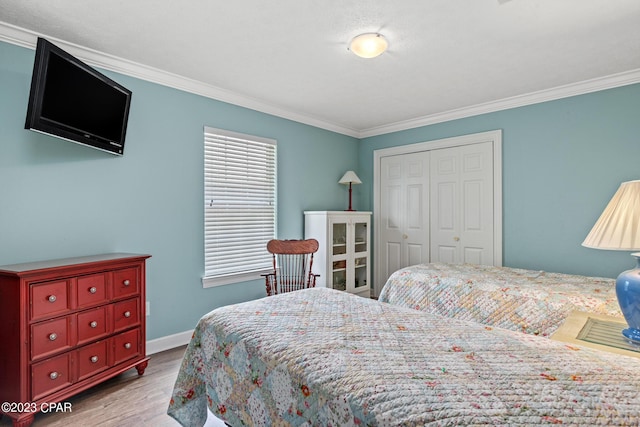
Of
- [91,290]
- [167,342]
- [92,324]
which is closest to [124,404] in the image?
[92,324]

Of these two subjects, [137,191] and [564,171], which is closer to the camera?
[137,191]

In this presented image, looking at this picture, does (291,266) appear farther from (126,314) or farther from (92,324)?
(92,324)

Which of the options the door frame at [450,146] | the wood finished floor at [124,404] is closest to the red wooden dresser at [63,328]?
the wood finished floor at [124,404]

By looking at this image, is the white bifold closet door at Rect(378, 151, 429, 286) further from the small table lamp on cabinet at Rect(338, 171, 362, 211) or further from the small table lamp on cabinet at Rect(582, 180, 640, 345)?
the small table lamp on cabinet at Rect(582, 180, 640, 345)

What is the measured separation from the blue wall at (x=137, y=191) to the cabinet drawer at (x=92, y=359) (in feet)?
2.20

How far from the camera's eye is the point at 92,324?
2.27 m

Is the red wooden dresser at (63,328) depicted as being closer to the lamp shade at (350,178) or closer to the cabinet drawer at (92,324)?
the cabinet drawer at (92,324)

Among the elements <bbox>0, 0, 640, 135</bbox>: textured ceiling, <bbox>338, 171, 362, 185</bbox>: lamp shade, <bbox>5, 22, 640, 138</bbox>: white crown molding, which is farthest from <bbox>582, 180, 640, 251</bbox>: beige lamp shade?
<bbox>338, 171, 362, 185</bbox>: lamp shade

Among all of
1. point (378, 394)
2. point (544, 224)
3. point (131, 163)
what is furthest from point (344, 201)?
point (378, 394)

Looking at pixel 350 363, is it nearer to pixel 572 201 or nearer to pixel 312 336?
pixel 312 336

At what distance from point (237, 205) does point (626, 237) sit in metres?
3.11

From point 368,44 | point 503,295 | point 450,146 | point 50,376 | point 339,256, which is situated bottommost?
point 50,376

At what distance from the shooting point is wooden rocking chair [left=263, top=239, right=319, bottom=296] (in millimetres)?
3533

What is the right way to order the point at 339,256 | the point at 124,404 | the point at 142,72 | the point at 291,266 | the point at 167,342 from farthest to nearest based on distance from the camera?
the point at 339,256
the point at 291,266
the point at 167,342
the point at 142,72
the point at 124,404
